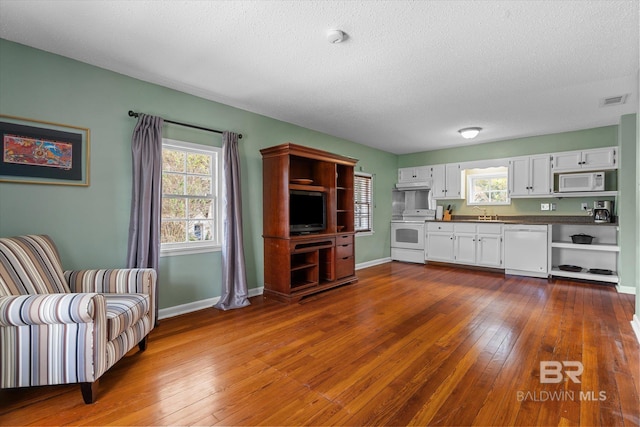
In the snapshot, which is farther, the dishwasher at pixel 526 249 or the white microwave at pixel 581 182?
the dishwasher at pixel 526 249

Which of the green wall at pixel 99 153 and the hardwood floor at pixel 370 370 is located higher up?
the green wall at pixel 99 153

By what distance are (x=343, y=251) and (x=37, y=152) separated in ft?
12.2

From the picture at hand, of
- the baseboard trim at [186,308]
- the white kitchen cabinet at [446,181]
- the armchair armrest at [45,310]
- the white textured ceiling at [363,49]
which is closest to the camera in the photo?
the armchair armrest at [45,310]

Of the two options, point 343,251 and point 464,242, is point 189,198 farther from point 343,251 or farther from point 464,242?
point 464,242

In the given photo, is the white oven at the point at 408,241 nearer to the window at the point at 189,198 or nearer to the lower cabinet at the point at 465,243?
the lower cabinet at the point at 465,243

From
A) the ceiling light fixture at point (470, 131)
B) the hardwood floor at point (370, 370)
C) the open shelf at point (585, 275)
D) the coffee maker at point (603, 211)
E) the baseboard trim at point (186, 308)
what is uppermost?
the ceiling light fixture at point (470, 131)

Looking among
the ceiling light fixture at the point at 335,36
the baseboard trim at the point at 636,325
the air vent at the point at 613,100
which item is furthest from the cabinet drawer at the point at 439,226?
the ceiling light fixture at the point at 335,36

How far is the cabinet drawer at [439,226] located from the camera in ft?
19.7

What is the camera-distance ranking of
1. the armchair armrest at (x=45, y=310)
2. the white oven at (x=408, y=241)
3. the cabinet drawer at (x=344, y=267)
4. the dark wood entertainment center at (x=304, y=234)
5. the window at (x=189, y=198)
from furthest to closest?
the white oven at (x=408, y=241) → the cabinet drawer at (x=344, y=267) → the dark wood entertainment center at (x=304, y=234) → the window at (x=189, y=198) → the armchair armrest at (x=45, y=310)

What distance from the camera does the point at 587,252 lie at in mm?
4973

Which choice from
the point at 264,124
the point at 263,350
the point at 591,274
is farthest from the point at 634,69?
the point at 263,350

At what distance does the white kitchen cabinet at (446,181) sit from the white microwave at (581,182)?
166 cm

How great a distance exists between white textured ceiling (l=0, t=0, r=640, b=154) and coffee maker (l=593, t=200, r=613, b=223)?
1480 mm

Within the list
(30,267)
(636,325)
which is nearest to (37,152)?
(30,267)
